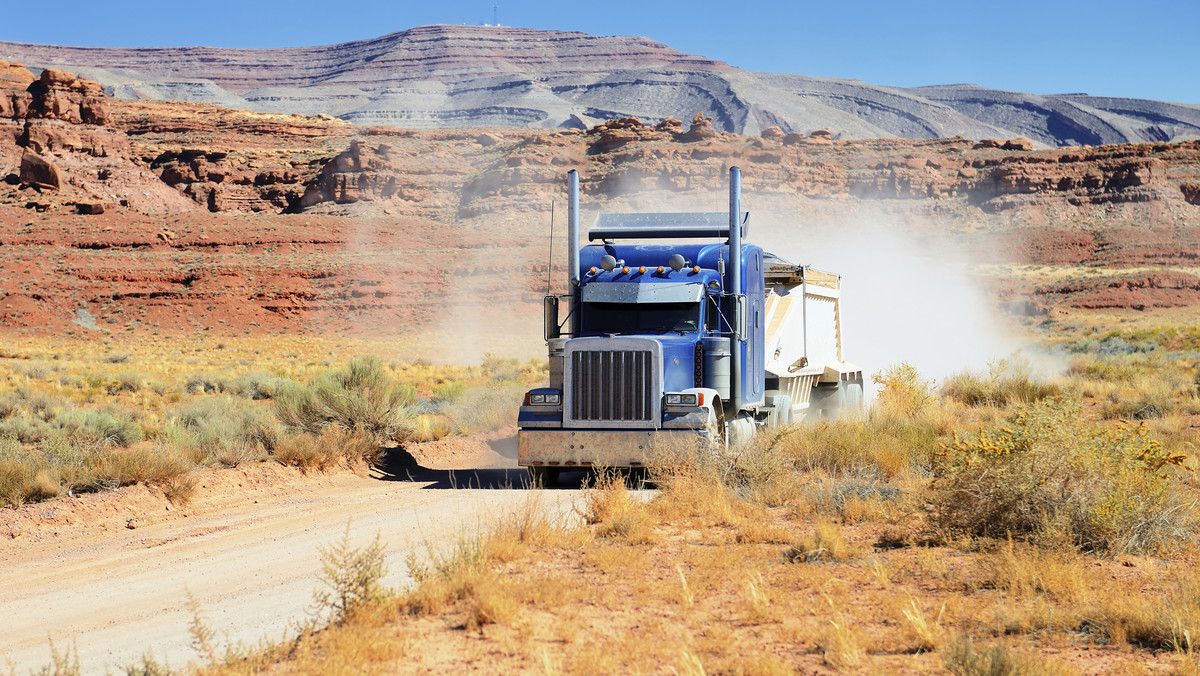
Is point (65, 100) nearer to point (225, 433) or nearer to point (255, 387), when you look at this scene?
point (255, 387)

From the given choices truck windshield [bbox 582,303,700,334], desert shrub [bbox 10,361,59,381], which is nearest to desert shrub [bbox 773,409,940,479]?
truck windshield [bbox 582,303,700,334]

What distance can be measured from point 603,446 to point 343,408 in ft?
18.2

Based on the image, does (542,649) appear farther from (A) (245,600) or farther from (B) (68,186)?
(B) (68,186)

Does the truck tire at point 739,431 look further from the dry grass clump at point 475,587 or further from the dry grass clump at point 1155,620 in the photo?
the dry grass clump at point 1155,620

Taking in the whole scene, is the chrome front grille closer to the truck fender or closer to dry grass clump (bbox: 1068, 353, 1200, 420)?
the truck fender

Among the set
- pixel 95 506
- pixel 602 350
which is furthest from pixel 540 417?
pixel 95 506

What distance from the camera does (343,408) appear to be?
51.3 ft

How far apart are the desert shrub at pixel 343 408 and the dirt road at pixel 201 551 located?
1.82 meters

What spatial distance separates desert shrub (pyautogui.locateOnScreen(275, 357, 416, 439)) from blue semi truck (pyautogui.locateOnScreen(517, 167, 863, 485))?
399 centimetres

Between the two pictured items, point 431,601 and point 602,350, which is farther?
point 602,350

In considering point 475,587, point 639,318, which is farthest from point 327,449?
point 475,587

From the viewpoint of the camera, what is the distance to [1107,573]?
23.9 ft

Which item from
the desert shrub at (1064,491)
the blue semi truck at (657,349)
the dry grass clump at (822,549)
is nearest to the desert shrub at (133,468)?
the blue semi truck at (657,349)

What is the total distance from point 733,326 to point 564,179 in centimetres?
8461
